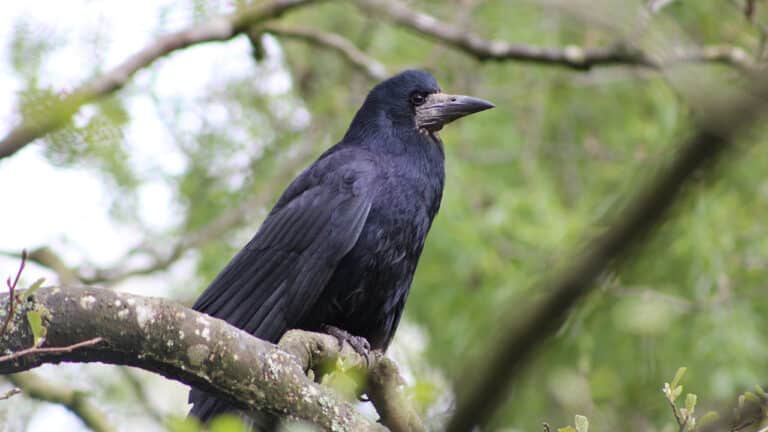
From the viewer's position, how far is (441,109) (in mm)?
4746

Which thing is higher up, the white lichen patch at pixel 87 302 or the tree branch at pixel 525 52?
the tree branch at pixel 525 52

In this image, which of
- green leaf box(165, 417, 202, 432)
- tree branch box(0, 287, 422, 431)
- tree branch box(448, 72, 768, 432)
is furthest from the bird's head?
tree branch box(448, 72, 768, 432)

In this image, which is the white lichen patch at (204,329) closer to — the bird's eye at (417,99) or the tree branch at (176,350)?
the tree branch at (176,350)

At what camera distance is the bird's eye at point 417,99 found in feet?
15.6

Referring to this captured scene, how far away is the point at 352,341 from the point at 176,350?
1345mm

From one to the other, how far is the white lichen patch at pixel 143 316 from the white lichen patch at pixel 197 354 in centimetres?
13

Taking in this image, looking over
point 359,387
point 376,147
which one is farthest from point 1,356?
point 376,147

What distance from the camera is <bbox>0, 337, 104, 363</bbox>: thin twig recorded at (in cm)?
208

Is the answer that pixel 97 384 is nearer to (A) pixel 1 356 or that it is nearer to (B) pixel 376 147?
(B) pixel 376 147

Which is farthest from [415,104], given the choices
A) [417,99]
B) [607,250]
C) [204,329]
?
[607,250]

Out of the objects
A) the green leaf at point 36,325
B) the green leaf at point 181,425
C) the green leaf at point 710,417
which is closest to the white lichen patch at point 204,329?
the green leaf at point 36,325

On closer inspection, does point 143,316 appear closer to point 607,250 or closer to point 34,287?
point 34,287

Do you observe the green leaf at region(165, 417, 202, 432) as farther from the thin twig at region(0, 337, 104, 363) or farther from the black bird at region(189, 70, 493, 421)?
the black bird at region(189, 70, 493, 421)

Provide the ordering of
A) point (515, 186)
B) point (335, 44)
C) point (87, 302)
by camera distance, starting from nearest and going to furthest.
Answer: point (87, 302), point (335, 44), point (515, 186)
